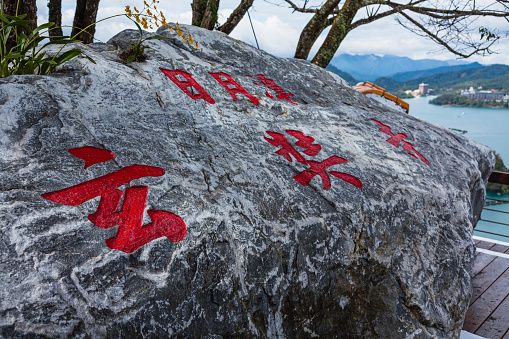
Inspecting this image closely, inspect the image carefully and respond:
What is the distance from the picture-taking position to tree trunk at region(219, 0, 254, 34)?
203 inches

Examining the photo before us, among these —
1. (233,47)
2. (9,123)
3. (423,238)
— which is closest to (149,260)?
(9,123)

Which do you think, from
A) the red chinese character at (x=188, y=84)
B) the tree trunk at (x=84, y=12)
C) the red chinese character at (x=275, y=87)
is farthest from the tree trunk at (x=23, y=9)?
the red chinese character at (x=275, y=87)

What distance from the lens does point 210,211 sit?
1705 millimetres

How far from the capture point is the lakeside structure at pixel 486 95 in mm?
10550

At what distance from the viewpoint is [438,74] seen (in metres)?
13.7

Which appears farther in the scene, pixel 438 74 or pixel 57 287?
pixel 438 74

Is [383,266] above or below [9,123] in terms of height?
below

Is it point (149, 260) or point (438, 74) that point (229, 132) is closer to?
point (149, 260)

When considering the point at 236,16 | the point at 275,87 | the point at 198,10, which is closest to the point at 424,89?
the point at 236,16

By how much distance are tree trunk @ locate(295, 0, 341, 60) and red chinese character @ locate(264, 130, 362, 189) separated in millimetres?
3127

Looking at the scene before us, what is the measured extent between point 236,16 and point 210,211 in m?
4.18

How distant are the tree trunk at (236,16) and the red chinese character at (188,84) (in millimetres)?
2995

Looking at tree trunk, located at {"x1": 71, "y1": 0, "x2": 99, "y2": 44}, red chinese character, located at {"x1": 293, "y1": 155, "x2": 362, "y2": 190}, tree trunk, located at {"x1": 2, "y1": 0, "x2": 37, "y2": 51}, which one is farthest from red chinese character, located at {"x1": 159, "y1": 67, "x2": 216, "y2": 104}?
tree trunk, located at {"x1": 71, "y1": 0, "x2": 99, "y2": 44}

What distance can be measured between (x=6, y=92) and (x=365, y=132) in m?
2.23
